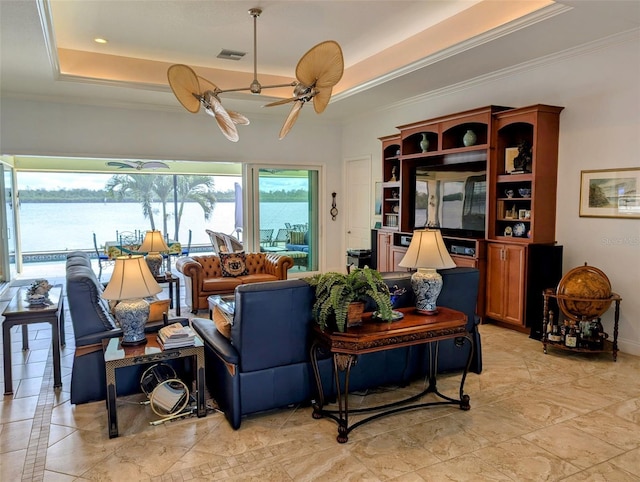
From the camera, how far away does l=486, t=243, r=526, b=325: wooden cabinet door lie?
195 inches

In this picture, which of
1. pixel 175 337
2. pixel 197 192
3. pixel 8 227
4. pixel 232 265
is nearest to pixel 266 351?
pixel 175 337

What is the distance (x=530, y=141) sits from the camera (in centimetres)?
510

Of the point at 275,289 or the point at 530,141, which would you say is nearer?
the point at 275,289

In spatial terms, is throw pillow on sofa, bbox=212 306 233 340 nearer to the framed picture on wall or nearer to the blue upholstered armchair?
the blue upholstered armchair

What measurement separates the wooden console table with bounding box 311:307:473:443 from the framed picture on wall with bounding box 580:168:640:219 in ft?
7.89

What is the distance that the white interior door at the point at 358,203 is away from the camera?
8.23 m

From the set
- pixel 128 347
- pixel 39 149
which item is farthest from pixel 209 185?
pixel 128 347

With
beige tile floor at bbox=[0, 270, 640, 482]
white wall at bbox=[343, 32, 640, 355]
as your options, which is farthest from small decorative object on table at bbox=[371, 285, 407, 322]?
white wall at bbox=[343, 32, 640, 355]

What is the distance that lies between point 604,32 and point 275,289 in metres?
3.97

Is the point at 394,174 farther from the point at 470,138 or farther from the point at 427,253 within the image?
the point at 427,253

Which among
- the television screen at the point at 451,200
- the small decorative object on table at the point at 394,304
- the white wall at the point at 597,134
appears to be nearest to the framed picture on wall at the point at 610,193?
the white wall at the point at 597,134

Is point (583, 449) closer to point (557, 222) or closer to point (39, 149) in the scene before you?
point (557, 222)

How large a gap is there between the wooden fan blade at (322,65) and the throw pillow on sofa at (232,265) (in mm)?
3265

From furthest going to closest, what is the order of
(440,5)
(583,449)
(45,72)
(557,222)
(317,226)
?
1. (317,226)
2. (45,72)
3. (557,222)
4. (440,5)
5. (583,449)
